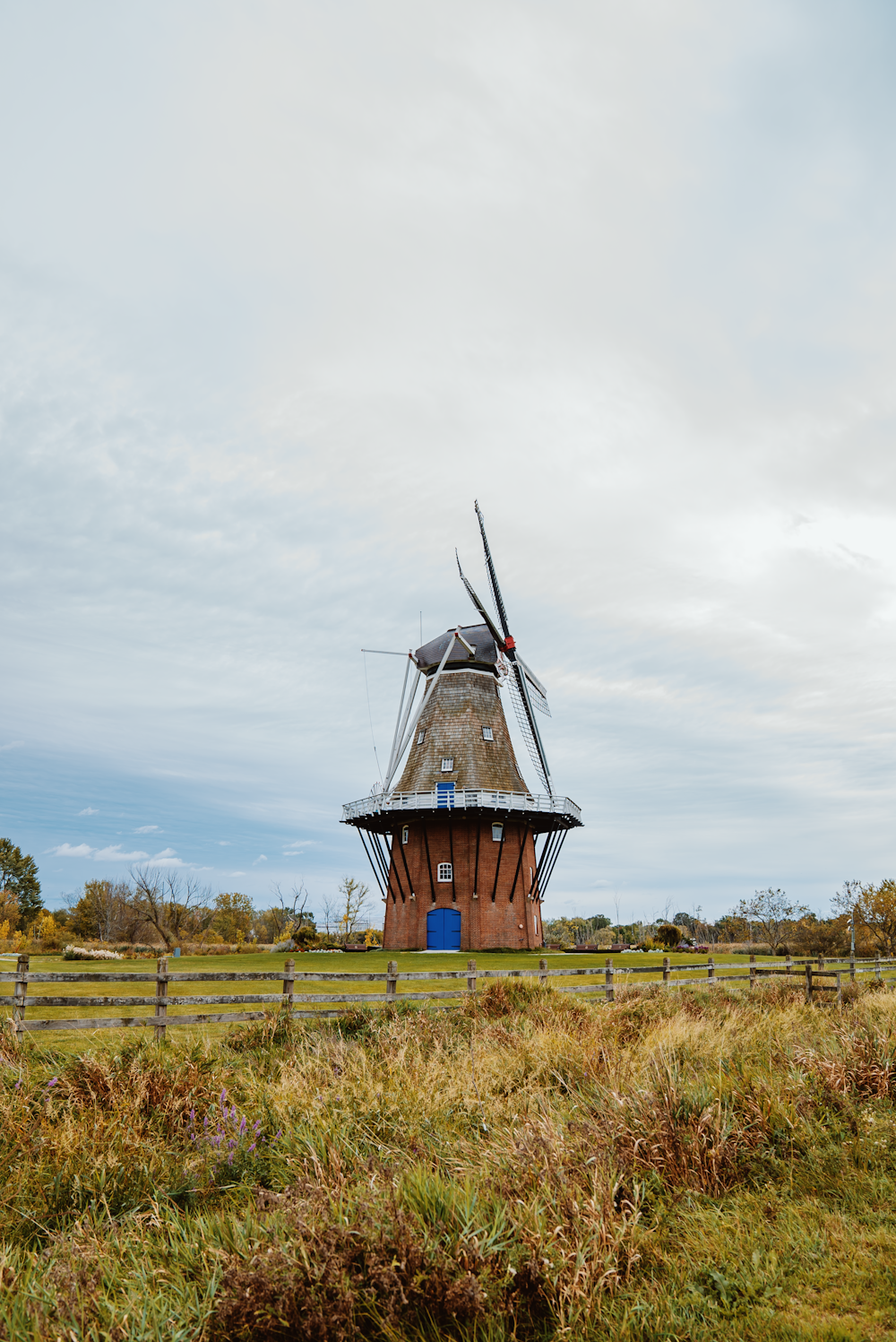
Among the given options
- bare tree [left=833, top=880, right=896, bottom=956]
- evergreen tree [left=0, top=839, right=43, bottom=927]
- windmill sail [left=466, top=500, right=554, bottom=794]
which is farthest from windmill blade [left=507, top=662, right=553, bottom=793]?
evergreen tree [left=0, top=839, right=43, bottom=927]

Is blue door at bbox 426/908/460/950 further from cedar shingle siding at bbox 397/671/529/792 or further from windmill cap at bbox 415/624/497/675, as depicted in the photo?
windmill cap at bbox 415/624/497/675

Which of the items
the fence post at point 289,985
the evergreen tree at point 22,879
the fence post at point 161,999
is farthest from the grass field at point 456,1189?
the evergreen tree at point 22,879

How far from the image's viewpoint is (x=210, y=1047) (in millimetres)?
10602

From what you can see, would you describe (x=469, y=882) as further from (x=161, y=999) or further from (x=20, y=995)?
(x=20, y=995)

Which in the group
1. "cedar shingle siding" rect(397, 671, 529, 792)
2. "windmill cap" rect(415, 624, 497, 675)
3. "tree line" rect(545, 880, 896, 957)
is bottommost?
"tree line" rect(545, 880, 896, 957)

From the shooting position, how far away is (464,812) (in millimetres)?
32406

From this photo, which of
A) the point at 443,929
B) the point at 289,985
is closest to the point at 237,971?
the point at 289,985

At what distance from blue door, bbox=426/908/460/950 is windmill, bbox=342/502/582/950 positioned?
0.12ft

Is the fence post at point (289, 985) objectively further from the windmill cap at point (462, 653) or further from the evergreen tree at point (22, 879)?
the evergreen tree at point (22, 879)

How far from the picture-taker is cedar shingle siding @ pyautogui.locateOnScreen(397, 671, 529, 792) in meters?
34.6

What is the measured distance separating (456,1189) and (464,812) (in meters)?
27.4

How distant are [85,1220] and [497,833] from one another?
28528 mm

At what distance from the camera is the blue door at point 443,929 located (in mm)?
32719

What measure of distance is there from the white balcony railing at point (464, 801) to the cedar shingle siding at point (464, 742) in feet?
3.77
